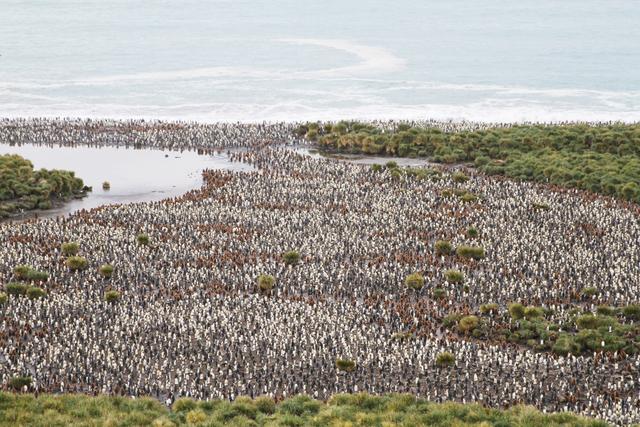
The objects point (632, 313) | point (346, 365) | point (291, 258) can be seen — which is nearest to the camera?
point (346, 365)

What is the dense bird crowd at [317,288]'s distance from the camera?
35.9m

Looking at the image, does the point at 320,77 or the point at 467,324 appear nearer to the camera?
the point at 467,324

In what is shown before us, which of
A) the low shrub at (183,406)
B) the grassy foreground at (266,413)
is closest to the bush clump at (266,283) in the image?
the grassy foreground at (266,413)

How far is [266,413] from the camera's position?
32.4 m

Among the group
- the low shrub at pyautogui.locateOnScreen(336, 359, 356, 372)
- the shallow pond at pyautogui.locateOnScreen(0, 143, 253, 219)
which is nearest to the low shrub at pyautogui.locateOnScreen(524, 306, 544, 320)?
the low shrub at pyautogui.locateOnScreen(336, 359, 356, 372)

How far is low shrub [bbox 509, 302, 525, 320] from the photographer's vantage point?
41.8 metres

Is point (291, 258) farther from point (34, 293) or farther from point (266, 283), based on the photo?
point (34, 293)

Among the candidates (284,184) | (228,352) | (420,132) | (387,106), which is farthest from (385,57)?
(228,352)

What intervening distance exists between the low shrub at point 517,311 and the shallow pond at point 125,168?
30.4 m

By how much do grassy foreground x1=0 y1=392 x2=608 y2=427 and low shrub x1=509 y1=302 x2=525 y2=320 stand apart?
10208 millimetres

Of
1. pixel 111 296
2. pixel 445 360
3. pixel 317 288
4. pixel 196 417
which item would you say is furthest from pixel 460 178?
pixel 196 417

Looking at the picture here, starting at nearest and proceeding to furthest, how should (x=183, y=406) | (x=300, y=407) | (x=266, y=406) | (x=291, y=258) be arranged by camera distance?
(x=300, y=407) → (x=183, y=406) → (x=266, y=406) → (x=291, y=258)

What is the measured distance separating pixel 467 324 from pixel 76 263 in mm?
20281

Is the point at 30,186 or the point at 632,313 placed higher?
the point at 30,186
